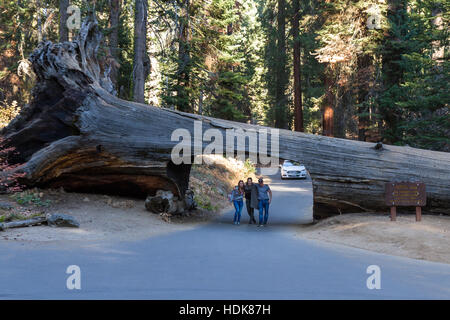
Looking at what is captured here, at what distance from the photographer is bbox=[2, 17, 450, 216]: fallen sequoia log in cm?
1210

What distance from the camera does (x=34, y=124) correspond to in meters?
13.5

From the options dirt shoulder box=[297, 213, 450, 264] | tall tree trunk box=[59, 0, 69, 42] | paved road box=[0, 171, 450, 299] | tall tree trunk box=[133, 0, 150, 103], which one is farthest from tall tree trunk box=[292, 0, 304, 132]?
paved road box=[0, 171, 450, 299]

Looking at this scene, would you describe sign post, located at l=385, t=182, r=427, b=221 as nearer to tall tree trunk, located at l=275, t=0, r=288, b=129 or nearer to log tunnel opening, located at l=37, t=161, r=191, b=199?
log tunnel opening, located at l=37, t=161, r=191, b=199

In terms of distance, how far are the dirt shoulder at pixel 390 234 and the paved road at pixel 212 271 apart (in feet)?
2.30

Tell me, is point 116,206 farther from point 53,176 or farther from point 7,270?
point 7,270

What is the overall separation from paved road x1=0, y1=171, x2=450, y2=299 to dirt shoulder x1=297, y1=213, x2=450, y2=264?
2.30ft

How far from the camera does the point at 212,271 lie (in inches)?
235

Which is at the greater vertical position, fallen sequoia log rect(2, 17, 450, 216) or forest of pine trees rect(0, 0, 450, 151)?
forest of pine trees rect(0, 0, 450, 151)

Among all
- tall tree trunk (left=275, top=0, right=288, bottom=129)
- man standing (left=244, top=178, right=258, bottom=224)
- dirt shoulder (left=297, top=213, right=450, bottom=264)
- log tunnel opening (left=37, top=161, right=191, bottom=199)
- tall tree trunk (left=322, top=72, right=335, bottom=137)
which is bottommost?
dirt shoulder (left=297, top=213, right=450, bottom=264)

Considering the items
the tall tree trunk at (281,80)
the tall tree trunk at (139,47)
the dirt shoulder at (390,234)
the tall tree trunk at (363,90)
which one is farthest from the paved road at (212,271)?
the tall tree trunk at (281,80)

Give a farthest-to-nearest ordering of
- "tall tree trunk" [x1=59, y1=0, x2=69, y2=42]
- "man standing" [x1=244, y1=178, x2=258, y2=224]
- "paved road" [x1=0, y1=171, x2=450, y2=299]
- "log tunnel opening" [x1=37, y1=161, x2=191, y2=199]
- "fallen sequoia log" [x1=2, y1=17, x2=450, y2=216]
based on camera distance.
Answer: "tall tree trunk" [x1=59, y1=0, x2=69, y2=42] → "man standing" [x1=244, y1=178, x2=258, y2=224] → "log tunnel opening" [x1=37, y1=161, x2=191, y2=199] → "fallen sequoia log" [x1=2, y1=17, x2=450, y2=216] → "paved road" [x1=0, y1=171, x2=450, y2=299]

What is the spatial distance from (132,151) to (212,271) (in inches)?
310

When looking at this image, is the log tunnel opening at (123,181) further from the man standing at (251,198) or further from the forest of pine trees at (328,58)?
the forest of pine trees at (328,58)
